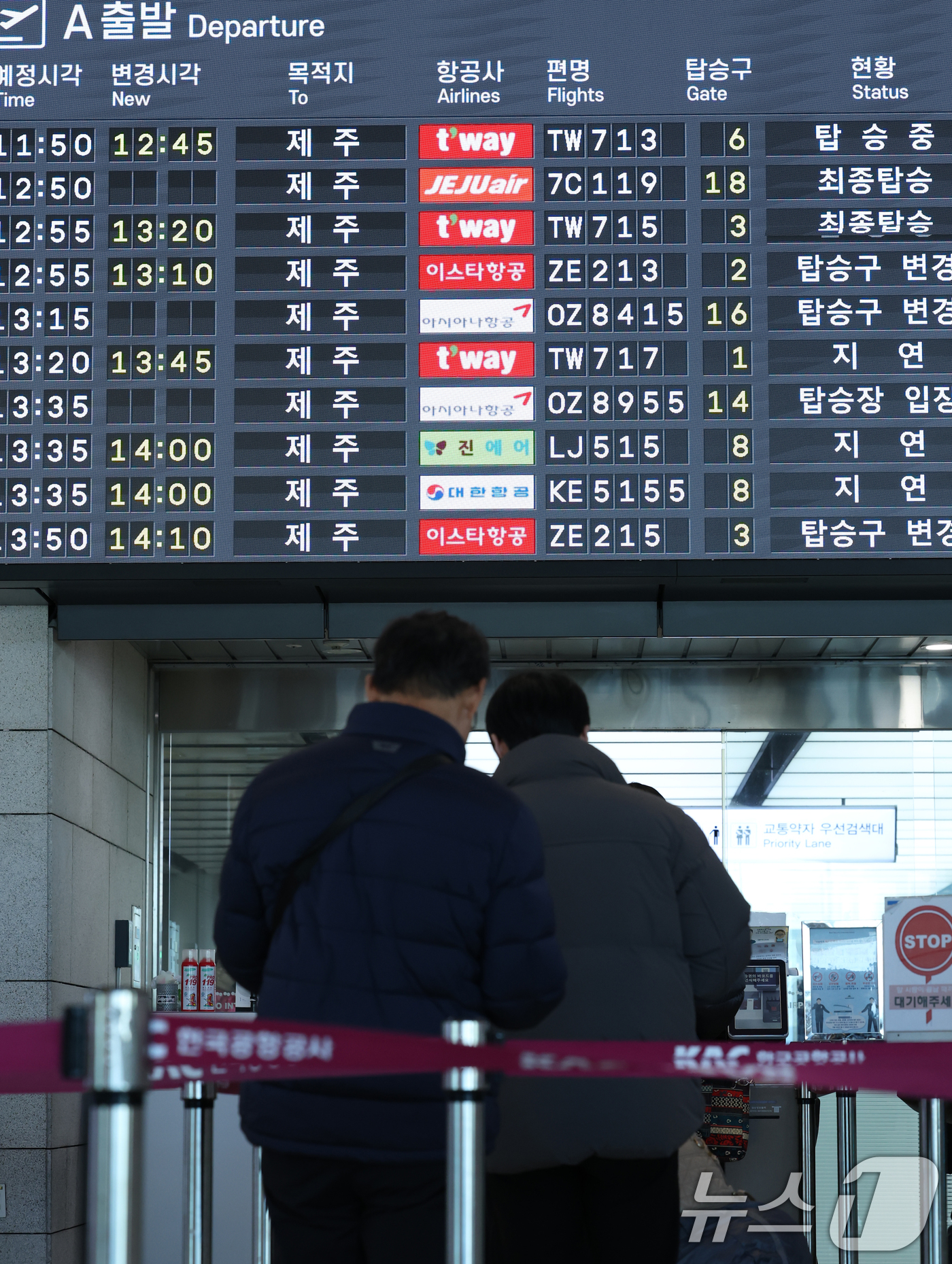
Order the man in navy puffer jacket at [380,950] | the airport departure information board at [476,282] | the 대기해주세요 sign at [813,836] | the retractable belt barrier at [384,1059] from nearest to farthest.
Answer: the retractable belt barrier at [384,1059] < the man in navy puffer jacket at [380,950] < the airport departure information board at [476,282] < the 대기해주세요 sign at [813,836]

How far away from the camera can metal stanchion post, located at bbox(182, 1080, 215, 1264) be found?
4.05 meters

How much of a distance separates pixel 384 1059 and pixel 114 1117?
1.58 ft

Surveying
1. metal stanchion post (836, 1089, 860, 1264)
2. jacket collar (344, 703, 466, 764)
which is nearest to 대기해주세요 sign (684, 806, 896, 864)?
metal stanchion post (836, 1089, 860, 1264)

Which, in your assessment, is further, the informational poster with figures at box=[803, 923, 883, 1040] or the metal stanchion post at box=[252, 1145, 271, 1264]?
the informational poster with figures at box=[803, 923, 883, 1040]

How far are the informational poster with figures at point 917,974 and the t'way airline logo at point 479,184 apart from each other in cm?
366

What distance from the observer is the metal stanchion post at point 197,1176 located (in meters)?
4.05

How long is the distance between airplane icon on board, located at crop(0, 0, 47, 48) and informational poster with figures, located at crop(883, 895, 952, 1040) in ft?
17.5

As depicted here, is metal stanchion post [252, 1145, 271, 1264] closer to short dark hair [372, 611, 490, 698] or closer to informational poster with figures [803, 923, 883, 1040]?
short dark hair [372, 611, 490, 698]

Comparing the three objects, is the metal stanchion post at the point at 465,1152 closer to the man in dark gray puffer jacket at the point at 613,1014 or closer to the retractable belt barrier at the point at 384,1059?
the retractable belt barrier at the point at 384,1059

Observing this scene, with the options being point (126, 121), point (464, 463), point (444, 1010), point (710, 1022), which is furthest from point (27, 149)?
point (444, 1010)

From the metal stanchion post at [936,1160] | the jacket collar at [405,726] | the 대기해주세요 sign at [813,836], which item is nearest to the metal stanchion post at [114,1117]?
the jacket collar at [405,726]

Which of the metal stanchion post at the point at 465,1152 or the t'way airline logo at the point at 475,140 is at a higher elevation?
the t'way airline logo at the point at 475,140

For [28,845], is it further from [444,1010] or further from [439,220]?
[444,1010]

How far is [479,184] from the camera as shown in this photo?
6.42 metres
